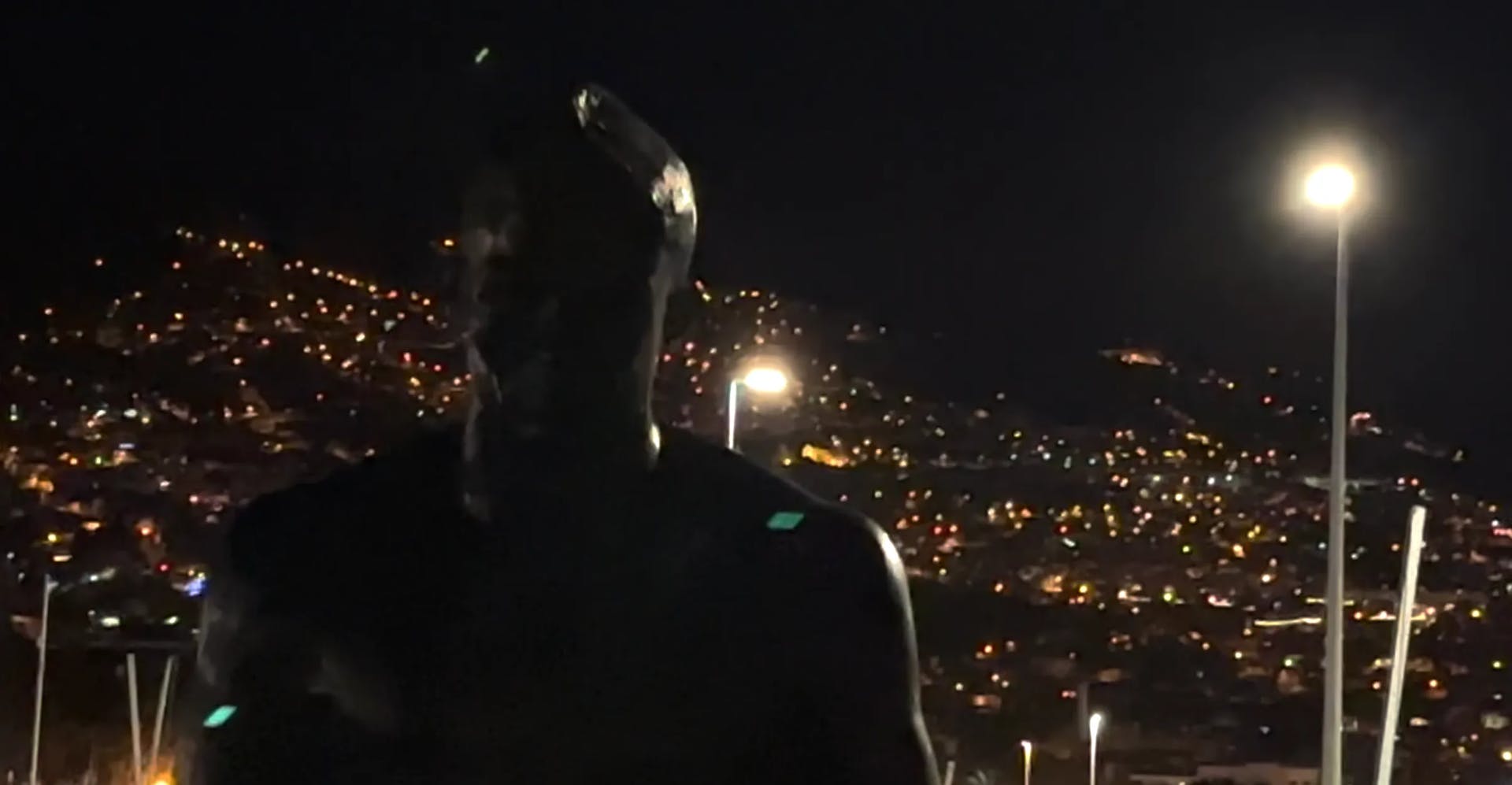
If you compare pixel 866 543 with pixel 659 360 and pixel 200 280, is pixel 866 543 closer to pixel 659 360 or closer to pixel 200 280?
pixel 659 360

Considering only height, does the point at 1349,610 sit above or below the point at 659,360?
above

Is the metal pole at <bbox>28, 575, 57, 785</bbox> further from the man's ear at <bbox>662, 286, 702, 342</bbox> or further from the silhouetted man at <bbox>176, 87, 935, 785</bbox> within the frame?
the silhouetted man at <bbox>176, 87, 935, 785</bbox>

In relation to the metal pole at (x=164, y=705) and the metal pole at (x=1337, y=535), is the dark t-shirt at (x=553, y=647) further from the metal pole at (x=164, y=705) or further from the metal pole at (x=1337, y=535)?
the metal pole at (x=164, y=705)

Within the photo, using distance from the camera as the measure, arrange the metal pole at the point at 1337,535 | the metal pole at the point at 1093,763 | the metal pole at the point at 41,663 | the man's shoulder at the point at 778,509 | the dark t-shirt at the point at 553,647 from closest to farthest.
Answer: the dark t-shirt at the point at 553,647 → the man's shoulder at the point at 778,509 → the metal pole at the point at 1337,535 → the metal pole at the point at 41,663 → the metal pole at the point at 1093,763

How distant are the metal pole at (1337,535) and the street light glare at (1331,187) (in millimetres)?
133

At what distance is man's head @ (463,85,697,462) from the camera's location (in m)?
3.10

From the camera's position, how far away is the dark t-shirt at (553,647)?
10.1 ft

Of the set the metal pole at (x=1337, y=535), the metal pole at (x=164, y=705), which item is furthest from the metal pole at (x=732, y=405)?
the metal pole at (x=164, y=705)

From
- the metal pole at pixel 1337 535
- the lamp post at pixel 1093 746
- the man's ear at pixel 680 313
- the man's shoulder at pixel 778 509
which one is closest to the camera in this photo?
the man's shoulder at pixel 778 509

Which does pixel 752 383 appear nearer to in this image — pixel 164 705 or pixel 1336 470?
pixel 1336 470

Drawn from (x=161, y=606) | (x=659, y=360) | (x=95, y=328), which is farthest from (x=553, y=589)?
(x=95, y=328)

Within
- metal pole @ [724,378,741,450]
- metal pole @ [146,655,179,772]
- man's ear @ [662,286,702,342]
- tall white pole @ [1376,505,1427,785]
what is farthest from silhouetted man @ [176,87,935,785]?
metal pole @ [146,655,179,772]

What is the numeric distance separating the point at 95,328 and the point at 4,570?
6.61 m

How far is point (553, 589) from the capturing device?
10.3 ft
